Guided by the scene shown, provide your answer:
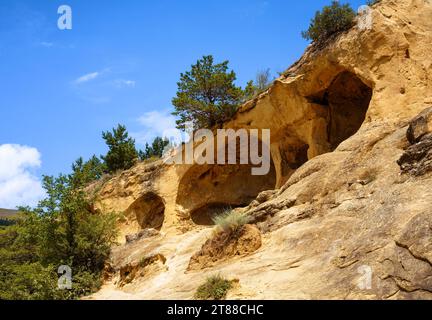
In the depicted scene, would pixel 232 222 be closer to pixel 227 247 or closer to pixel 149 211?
pixel 227 247

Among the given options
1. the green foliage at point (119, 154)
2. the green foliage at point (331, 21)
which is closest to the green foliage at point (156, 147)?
the green foliage at point (119, 154)

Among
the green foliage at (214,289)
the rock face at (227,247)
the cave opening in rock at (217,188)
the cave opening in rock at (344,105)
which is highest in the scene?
the cave opening in rock at (344,105)

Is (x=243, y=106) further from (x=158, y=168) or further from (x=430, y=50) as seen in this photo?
(x=430, y=50)

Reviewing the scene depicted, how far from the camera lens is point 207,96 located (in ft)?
63.7

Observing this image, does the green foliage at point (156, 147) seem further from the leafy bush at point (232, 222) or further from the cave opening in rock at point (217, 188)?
the leafy bush at point (232, 222)

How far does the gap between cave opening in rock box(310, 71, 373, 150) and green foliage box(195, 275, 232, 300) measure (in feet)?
30.0

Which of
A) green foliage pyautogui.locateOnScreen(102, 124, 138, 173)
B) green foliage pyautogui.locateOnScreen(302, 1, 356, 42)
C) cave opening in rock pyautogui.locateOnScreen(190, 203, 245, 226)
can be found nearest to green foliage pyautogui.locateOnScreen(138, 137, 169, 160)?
green foliage pyautogui.locateOnScreen(102, 124, 138, 173)

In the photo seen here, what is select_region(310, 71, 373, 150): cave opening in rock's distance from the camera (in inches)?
632

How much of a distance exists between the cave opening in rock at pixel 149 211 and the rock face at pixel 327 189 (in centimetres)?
5

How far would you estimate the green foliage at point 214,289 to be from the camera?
313 inches

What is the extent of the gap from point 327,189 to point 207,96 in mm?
10252

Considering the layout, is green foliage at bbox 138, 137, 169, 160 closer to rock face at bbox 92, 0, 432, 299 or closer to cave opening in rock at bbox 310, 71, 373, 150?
rock face at bbox 92, 0, 432, 299

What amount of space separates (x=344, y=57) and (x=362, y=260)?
8.71 meters

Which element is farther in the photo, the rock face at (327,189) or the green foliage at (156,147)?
the green foliage at (156,147)
